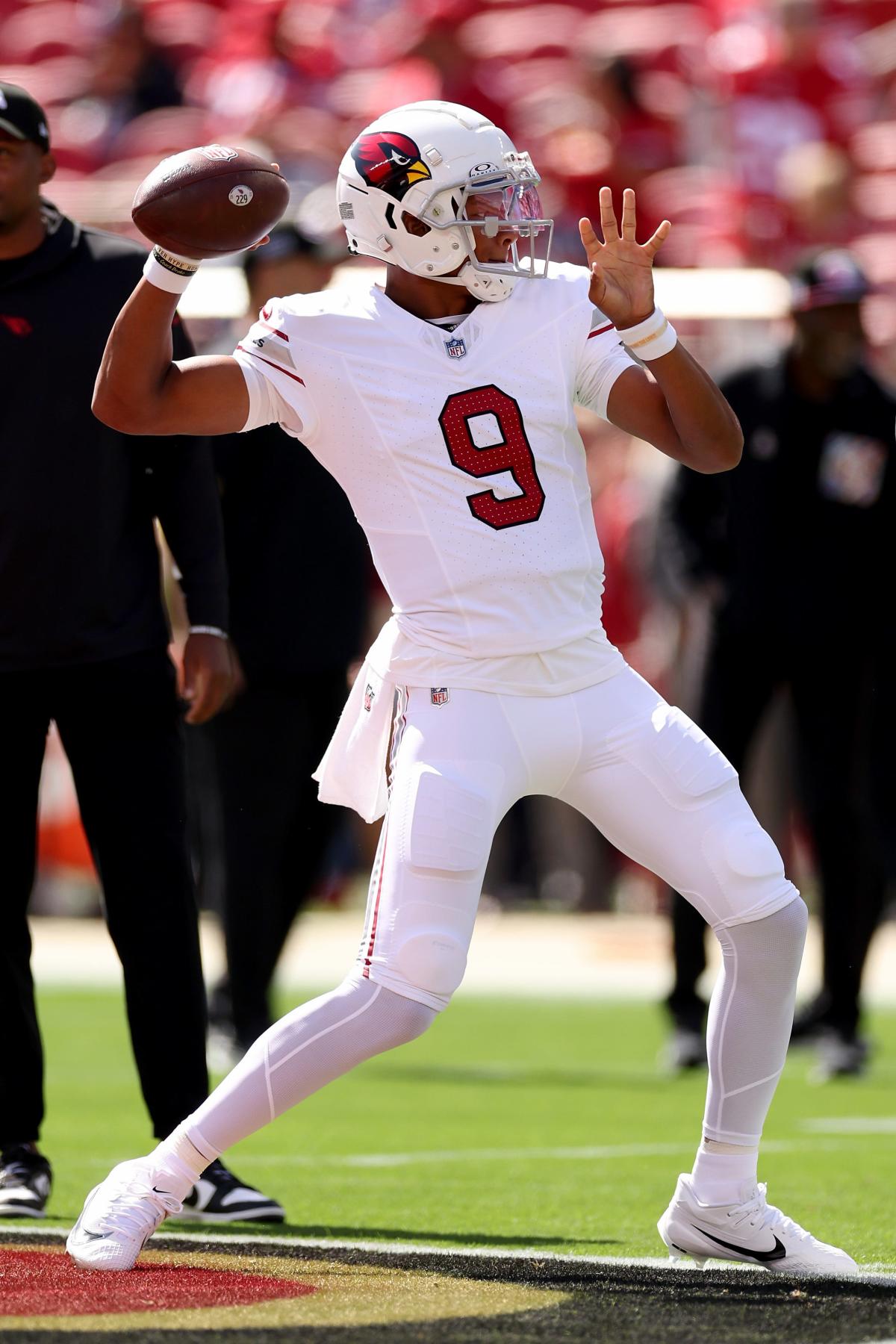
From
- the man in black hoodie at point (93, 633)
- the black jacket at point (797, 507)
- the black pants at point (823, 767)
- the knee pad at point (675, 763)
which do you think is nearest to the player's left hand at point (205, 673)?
the man in black hoodie at point (93, 633)

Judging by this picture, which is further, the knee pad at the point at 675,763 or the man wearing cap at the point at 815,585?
the man wearing cap at the point at 815,585

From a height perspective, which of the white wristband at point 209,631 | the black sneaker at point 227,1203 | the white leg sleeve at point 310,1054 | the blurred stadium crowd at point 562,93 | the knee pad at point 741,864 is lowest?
the black sneaker at point 227,1203

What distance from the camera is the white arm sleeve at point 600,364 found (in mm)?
3854

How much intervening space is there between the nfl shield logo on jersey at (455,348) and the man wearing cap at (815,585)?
3227mm

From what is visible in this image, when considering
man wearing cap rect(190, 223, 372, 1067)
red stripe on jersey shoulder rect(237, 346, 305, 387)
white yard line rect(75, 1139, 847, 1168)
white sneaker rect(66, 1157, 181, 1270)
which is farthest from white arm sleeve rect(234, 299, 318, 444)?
man wearing cap rect(190, 223, 372, 1067)

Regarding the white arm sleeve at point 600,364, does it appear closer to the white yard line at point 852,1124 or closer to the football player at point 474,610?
the football player at point 474,610

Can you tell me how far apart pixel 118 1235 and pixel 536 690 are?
1.12 m

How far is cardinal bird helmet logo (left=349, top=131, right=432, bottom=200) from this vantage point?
12.4 feet

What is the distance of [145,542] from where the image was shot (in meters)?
4.57

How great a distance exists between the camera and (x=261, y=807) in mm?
6480

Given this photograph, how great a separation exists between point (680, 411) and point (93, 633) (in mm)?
1318

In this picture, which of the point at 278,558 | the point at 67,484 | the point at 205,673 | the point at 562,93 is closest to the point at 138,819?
the point at 205,673

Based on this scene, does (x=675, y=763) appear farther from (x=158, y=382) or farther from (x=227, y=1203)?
(x=227, y=1203)

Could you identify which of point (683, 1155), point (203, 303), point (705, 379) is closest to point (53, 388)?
point (705, 379)
